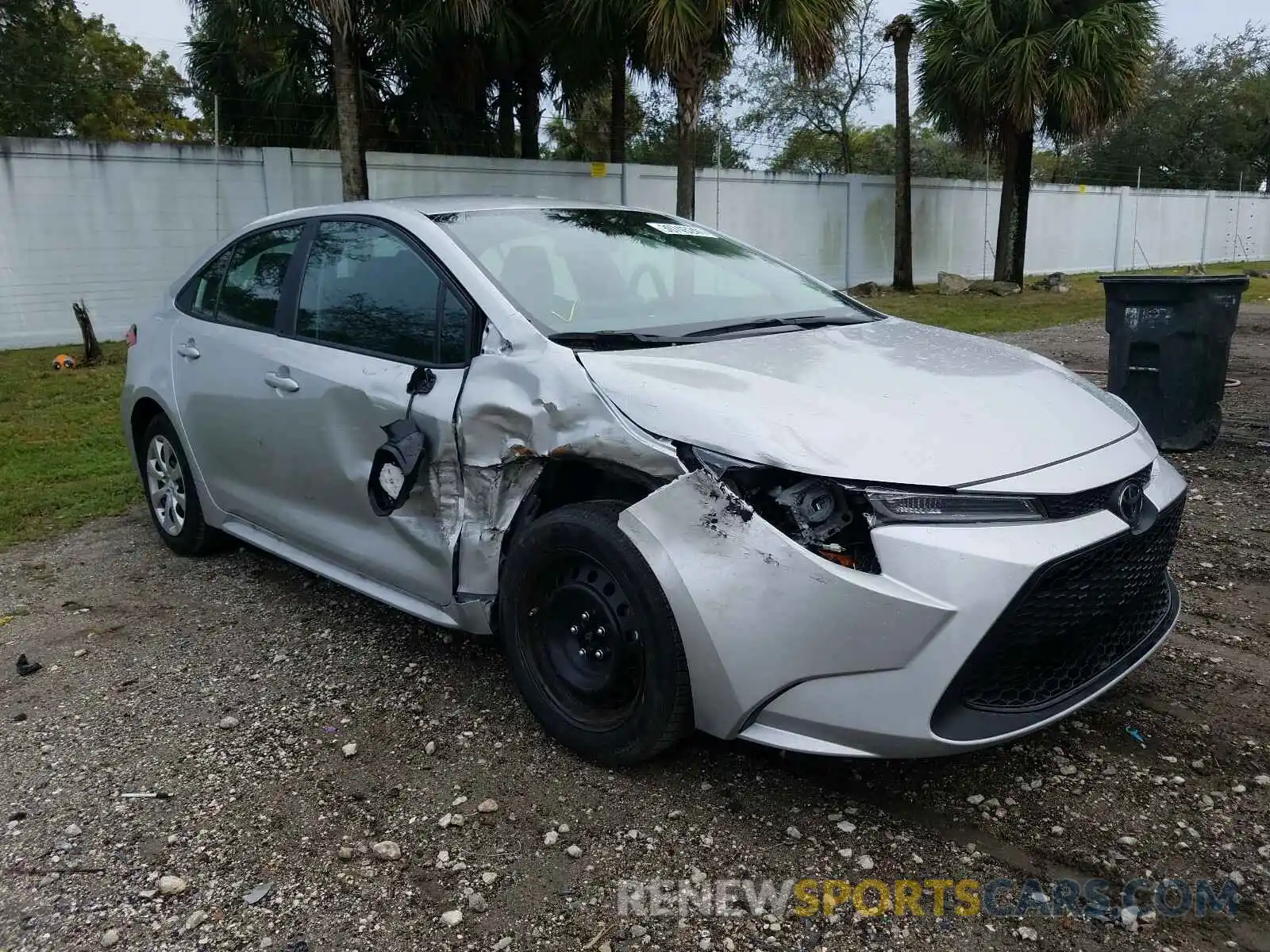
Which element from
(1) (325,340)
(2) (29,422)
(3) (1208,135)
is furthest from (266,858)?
(3) (1208,135)

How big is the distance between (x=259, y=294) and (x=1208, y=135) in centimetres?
4360

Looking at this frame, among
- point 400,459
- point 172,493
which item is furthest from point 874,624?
point 172,493

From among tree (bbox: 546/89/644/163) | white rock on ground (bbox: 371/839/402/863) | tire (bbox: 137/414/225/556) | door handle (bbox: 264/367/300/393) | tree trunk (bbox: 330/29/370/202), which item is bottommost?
white rock on ground (bbox: 371/839/402/863)

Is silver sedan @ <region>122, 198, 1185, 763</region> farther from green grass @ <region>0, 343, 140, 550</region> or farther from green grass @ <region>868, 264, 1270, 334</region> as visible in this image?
green grass @ <region>868, 264, 1270, 334</region>

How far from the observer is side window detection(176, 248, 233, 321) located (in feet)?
14.7

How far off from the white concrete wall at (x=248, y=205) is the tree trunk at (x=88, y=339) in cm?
214

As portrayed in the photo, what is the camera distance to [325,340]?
3691 millimetres

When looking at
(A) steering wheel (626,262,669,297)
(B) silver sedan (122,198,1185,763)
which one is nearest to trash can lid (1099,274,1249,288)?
(B) silver sedan (122,198,1185,763)

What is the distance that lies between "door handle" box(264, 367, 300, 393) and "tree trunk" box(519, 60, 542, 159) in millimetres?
12867

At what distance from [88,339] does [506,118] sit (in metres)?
8.46

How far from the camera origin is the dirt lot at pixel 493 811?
7.60ft

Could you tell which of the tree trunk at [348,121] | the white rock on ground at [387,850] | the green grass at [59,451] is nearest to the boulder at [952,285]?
the tree trunk at [348,121]

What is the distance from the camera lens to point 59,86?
52.5 feet

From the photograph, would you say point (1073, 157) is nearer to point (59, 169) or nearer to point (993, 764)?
point (59, 169)
